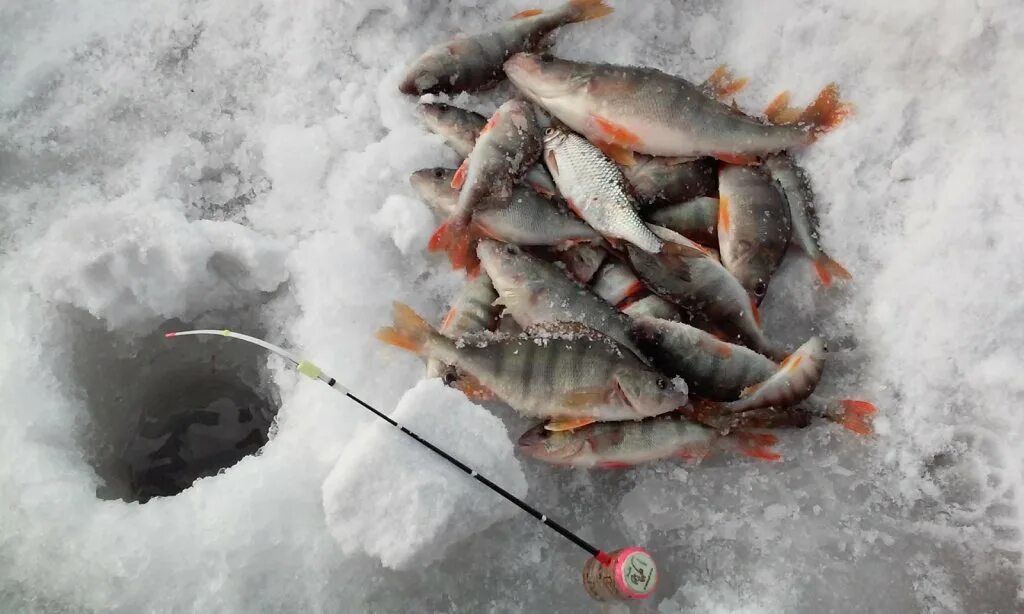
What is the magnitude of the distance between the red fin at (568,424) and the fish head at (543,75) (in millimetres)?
1253

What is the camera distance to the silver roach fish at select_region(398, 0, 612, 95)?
2922 millimetres

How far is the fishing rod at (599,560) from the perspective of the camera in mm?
2012

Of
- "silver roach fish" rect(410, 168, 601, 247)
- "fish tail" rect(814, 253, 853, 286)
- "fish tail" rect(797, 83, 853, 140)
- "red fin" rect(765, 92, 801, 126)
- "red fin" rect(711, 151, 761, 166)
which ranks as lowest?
"silver roach fish" rect(410, 168, 601, 247)

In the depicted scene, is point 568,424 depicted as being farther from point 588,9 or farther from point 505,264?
point 588,9

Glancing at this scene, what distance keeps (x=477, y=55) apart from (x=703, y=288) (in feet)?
4.31

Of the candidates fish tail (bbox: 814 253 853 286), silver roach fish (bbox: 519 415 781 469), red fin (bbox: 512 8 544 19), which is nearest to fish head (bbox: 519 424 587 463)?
silver roach fish (bbox: 519 415 781 469)

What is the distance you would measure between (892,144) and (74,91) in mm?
3246

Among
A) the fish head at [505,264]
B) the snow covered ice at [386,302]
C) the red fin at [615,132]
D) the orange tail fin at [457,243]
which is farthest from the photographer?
the red fin at [615,132]

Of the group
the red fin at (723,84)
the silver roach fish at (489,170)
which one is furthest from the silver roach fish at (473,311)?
the red fin at (723,84)

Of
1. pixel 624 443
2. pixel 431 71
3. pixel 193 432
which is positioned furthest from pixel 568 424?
pixel 193 432

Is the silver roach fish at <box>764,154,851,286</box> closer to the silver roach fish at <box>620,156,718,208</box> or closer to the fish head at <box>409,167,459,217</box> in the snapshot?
the silver roach fish at <box>620,156,718,208</box>

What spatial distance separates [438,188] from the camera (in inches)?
106

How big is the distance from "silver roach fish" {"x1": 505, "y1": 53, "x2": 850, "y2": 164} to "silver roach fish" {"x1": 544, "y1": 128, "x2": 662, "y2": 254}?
0.37ft

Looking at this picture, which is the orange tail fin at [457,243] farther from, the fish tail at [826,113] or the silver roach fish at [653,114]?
the fish tail at [826,113]
